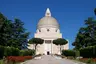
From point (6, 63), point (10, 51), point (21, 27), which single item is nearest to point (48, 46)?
point (21, 27)

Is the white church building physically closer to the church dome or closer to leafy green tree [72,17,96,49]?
the church dome

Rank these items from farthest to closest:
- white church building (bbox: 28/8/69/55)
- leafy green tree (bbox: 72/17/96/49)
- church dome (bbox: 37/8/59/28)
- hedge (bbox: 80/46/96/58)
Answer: church dome (bbox: 37/8/59/28), white church building (bbox: 28/8/69/55), leafy green tree (bbox: 72/17/96/49), hedge (bbox: 80/46/96/58)

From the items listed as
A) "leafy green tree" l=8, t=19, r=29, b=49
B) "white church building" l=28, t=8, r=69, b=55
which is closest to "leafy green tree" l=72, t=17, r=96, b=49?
"leafy green tree" l=8, t=19, r=29, b=49

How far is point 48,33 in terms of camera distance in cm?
12619

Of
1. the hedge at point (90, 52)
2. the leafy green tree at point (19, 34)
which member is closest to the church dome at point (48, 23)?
the leafy green tree at point (19, 34)

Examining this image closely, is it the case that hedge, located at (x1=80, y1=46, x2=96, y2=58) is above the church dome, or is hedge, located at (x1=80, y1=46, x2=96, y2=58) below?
below

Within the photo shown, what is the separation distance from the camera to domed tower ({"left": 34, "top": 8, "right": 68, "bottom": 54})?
122 meters

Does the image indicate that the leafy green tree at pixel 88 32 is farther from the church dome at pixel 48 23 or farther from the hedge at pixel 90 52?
the church dome at pixel 48 23

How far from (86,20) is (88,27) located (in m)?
2.32

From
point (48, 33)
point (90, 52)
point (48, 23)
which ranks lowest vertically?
point (90, 52)

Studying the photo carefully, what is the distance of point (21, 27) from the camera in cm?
7112

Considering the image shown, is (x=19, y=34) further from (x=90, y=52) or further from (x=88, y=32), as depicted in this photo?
(x=90, y=52)

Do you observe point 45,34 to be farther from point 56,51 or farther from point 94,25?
point 94,25

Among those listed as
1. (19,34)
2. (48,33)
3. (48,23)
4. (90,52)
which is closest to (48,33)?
(48,33)
